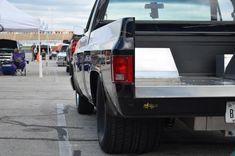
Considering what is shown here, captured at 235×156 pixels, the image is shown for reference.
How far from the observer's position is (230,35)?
573 cm

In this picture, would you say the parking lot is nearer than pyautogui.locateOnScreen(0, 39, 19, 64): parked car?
Yes

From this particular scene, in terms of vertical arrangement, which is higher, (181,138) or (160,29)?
(160,29)

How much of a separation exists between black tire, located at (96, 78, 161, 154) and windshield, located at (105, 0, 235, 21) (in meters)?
1.38

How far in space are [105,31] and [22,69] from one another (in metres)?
19.3

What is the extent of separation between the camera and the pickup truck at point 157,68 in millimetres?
4402

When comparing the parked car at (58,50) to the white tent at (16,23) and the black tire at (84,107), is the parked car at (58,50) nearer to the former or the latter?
the white tent at (16,23)

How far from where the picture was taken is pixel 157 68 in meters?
5.00

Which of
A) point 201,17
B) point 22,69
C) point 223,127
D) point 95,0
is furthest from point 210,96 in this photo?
point 22,69

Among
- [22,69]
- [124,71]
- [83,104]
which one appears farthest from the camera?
[22,69]

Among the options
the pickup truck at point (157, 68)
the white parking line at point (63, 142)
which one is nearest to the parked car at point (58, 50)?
the white parking line at point (63, 142)

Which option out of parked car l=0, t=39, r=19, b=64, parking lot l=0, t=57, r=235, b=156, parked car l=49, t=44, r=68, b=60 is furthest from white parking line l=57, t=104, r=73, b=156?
parked car l=49, t=44, r=68, b=60

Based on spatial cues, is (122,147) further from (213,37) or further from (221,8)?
(221,8)

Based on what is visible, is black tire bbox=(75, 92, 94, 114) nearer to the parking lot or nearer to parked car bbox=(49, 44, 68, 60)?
the parking lot

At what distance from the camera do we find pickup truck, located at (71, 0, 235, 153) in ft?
14.4
